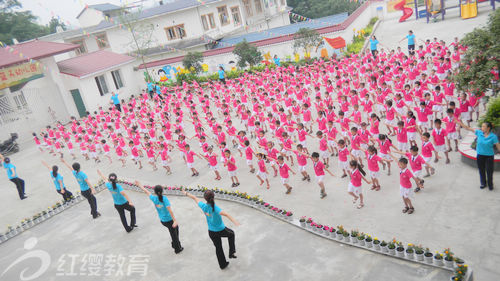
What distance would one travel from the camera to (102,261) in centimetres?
716

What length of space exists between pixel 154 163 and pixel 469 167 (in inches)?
352

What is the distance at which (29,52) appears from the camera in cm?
1884

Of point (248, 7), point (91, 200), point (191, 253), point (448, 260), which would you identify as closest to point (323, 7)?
point (248, 7)

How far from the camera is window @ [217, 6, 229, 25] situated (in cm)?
2991

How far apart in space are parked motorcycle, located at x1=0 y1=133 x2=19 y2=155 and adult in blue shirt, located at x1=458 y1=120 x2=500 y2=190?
63.5ft

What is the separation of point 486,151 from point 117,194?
280 inches

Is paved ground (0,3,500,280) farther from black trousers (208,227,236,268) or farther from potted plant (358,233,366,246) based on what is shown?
black trousers (208,227,236,268)

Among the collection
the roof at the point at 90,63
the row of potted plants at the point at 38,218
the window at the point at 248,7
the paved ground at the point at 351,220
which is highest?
the window at the point at 248,7

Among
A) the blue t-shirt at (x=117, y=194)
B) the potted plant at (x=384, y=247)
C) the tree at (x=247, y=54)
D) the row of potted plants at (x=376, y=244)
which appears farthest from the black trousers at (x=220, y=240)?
the tree at (x=247, y=54)

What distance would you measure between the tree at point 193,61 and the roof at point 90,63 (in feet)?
14.5

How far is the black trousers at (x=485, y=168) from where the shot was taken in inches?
263

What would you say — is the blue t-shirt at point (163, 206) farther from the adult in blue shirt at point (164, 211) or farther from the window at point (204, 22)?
the window at point (204, 22)

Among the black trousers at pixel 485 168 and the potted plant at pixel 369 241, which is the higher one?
the black trousers at pixel 485 168

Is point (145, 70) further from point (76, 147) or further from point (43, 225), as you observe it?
point (43, 225)
